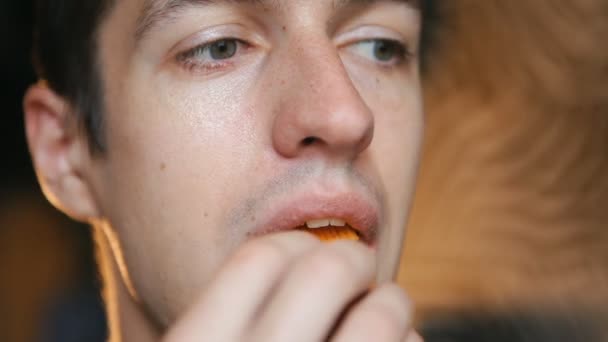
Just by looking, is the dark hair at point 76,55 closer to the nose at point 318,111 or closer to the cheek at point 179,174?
the cheek at point 179,174

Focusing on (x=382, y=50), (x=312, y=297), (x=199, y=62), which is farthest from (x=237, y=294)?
(x=382, y=50)

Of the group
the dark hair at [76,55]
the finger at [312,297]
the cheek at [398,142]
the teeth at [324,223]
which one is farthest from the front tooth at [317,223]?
the dark hair at [76,55]

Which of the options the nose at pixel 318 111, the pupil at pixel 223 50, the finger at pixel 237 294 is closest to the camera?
the finger at pixel 237 294

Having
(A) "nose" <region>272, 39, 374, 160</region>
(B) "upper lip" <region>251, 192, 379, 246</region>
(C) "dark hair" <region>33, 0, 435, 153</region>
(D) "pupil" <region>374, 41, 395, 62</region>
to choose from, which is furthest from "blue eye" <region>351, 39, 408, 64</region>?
(C) "dark hair" <region>33, 0, 435, 153</region>

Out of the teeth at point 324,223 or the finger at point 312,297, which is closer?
the finger at point 312,297

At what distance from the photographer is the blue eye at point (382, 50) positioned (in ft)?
3.22

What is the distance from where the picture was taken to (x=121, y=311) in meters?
1.08

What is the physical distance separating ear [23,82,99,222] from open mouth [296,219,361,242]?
1.26 ft

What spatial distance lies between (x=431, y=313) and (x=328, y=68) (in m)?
1.26

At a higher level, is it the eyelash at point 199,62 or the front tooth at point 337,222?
the eyelash at point 199,62

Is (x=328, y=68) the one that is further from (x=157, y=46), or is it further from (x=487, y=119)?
(x=487, y=119)

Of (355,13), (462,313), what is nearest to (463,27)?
(462,313)

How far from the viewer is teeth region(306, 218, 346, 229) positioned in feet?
2.73

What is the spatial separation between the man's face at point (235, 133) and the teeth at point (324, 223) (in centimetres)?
1
